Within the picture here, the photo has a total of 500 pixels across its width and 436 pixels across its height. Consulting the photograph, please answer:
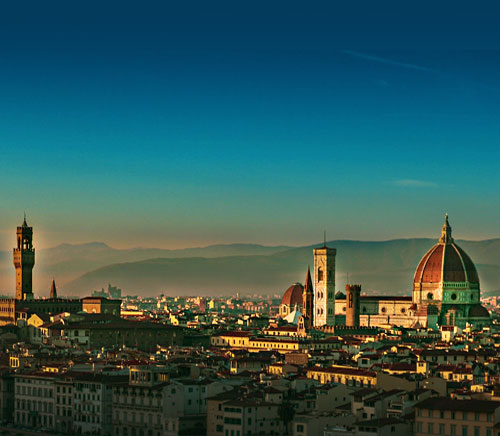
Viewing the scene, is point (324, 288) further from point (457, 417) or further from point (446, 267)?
point (457, 417)

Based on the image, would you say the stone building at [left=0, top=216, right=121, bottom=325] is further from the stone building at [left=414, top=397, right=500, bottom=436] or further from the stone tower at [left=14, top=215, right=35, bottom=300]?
the stone building at [left=414, top=397, right=500, bottom=436]

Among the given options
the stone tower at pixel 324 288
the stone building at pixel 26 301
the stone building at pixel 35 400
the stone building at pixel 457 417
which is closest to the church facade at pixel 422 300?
the stone tower at pixel 324 288

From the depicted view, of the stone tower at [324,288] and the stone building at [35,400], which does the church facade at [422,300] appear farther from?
the stone building at [35,400]

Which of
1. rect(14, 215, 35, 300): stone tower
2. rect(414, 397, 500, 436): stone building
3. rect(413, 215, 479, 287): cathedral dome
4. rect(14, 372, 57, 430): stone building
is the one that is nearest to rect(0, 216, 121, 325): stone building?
rect(14, 215, 35, 300): stone tower

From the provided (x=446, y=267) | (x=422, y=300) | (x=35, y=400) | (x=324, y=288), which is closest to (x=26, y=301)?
(x=324, y=288)

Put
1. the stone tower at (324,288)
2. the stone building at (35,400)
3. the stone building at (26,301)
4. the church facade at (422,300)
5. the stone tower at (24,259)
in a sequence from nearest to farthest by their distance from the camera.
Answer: the stone building at (35,400) < the stone building at (26,301) < the stone tower at (24,259) < the church facade at (422,300) < the stone tower at (324,288)

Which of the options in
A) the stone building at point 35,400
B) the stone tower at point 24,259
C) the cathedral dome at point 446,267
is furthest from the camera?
the cathedral dome at point 446,267
